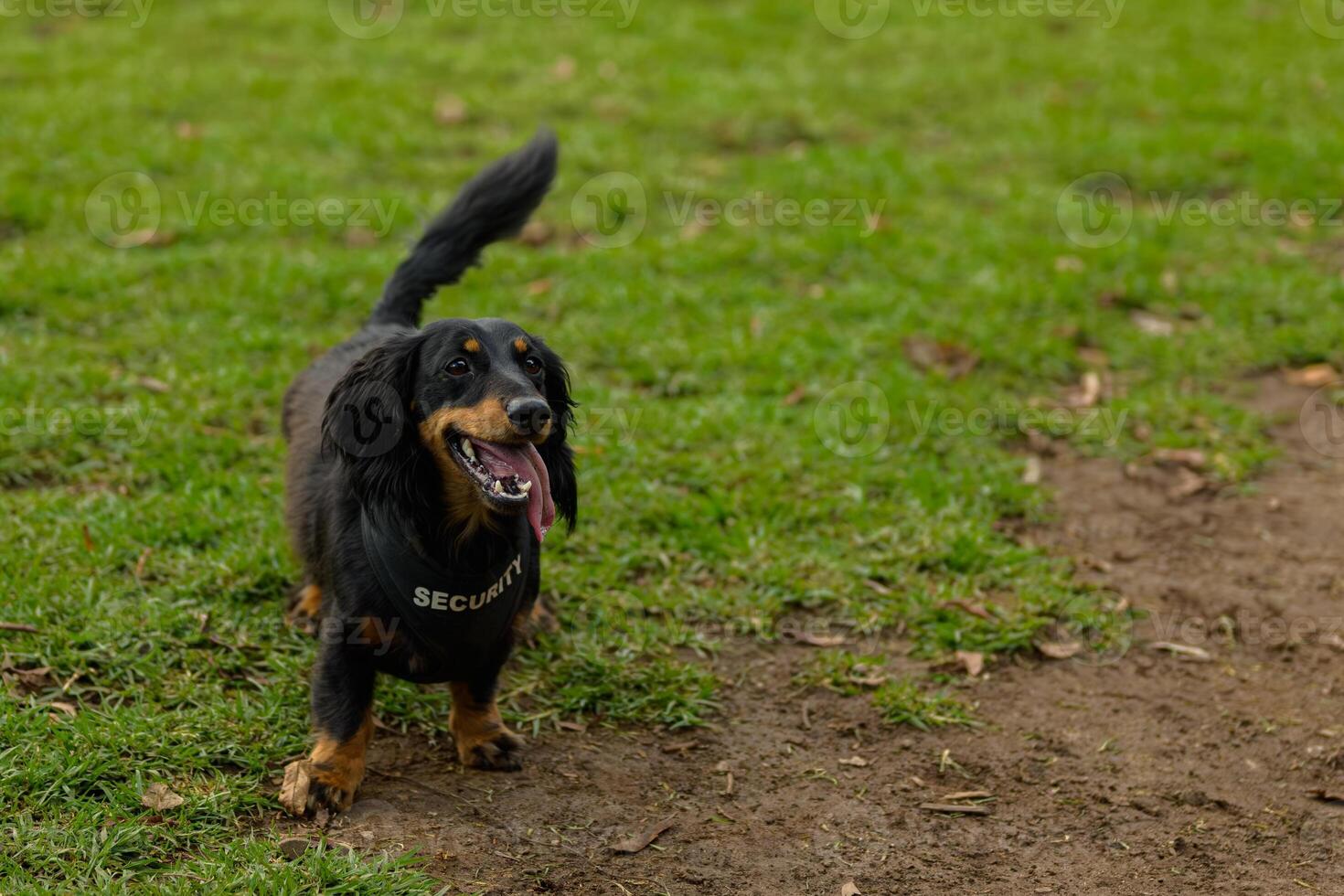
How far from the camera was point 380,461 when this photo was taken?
3014 mm

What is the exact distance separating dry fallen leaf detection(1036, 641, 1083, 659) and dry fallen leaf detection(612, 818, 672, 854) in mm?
1458

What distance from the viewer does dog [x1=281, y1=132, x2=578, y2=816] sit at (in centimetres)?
297

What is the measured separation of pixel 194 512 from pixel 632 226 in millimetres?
3203

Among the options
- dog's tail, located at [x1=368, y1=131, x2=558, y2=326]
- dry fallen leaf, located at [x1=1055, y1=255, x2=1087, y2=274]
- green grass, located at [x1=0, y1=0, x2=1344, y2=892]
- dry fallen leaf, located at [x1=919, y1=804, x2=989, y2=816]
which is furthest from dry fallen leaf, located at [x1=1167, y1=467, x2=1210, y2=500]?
dog's tail, located at [x1=368, y1=131, x2=558, y2=326]

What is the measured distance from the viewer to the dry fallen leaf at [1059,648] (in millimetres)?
4012

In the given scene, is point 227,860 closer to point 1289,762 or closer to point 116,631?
point 116,631

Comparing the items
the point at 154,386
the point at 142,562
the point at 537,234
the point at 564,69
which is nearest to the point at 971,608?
the point at 142,562

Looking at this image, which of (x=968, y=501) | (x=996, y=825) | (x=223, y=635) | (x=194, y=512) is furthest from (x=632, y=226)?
(x=996, y=825)

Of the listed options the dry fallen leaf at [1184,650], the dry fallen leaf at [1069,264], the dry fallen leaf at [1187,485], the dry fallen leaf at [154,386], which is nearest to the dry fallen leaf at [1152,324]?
Answer: the dry fallen leaf at [1069,264]

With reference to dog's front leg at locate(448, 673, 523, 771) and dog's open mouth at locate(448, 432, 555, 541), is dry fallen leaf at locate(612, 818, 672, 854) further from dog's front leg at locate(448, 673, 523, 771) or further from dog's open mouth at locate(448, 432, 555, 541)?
dog's open mouth at locate(448, 432, 555, 541)

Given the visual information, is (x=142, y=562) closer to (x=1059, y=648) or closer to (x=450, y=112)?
(x=1059, y=648)

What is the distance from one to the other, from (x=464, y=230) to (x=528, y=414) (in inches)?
58.5

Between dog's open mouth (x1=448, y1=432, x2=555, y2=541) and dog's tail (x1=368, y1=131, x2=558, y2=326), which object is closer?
dog's open mouth (x1=448, y1=432, x2=555, y2=541)

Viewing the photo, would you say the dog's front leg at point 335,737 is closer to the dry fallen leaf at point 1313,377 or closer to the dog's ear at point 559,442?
the dog's ear at point 559,442
